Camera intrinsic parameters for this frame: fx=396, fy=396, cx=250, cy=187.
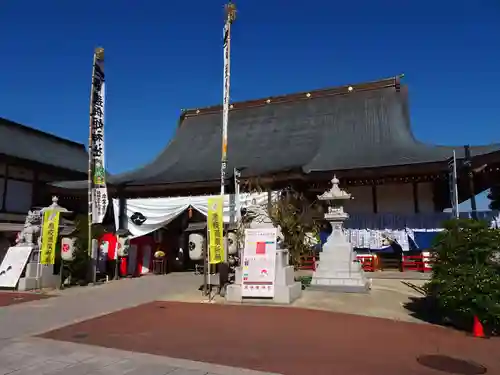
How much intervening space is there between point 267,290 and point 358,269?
3335 mm

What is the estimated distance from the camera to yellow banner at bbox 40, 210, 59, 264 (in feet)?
37.9

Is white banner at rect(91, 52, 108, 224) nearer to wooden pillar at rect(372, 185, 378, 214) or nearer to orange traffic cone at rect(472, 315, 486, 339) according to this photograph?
wooden pillar at rect(372, 185, 378, 214)

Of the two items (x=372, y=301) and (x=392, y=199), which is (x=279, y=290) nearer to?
(x=372, y=301)

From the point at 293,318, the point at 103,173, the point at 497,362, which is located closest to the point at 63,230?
the point at 103,173

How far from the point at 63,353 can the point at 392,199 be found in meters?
14.4

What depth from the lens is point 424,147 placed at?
1650cm

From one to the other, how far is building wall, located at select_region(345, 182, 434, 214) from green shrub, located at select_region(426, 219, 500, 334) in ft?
31.6

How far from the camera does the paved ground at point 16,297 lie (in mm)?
9367

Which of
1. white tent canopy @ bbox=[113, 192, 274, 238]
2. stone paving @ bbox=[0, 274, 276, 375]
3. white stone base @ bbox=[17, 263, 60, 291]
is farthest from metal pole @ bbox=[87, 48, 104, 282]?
white tent canopy @ bbox=[113, 192, 274, 238]

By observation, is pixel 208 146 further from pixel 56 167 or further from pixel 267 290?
pixel 267 290

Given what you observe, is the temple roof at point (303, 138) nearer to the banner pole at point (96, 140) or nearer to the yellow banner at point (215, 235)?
the banner pole at point (96, 140)

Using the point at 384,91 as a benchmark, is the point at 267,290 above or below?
below

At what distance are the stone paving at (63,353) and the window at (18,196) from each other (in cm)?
1092

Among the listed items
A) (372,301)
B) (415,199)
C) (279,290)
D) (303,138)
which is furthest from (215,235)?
(303,138)
